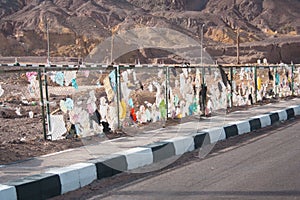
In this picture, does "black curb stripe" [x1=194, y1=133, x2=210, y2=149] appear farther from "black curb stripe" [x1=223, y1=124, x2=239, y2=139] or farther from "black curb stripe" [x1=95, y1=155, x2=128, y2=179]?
"black curb stripe" [x1=95, y1=155, x2=128, y2=179]

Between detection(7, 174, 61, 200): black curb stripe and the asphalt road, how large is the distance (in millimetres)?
478

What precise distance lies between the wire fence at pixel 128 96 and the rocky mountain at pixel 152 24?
3280 cm

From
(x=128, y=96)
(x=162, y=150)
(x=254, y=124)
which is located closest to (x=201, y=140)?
(x=162, y=150)

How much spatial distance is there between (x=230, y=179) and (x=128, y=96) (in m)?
4.05

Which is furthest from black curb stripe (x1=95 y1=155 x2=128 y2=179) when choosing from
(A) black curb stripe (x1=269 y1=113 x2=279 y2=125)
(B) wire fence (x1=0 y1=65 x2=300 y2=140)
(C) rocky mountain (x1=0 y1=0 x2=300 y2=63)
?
(C) rocky mountain (x1=0 y1=0 x2=300 y2=63)

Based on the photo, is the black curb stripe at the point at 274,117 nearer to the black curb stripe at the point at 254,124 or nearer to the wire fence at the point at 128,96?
the black curb stripe at the point at 254,124

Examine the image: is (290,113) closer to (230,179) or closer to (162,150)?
(162,150)

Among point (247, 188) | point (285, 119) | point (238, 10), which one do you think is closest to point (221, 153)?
point (247, 188)

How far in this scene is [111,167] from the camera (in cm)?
631

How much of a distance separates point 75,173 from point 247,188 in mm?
1972

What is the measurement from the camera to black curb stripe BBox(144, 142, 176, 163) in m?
7.04

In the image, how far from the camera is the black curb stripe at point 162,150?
277 inches

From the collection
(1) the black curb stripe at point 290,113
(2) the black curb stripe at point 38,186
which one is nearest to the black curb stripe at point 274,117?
(1) the black curb stripe at point 290,113

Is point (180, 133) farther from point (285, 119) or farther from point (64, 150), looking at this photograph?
point (285, 119)
